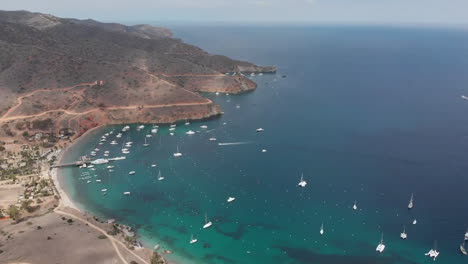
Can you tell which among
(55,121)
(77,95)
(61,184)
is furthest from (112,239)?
(77,95)

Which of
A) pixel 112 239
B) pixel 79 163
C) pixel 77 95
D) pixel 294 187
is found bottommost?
pixel 112 239

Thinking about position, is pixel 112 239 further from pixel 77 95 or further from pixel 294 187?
pixel 77 95

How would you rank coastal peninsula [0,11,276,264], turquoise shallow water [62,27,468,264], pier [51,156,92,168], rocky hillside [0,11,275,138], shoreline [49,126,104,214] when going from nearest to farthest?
coastal peninsula [0,11,276,264]
turquoise shallow water [62,27,468,264]
shoreline [49,126,104,214]
pier [51,156,92,168]
rocky hillside [0,11,275,138]

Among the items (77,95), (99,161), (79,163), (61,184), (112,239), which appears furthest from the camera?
(77,95)

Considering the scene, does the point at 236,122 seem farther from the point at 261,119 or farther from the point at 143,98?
the point at 143,98

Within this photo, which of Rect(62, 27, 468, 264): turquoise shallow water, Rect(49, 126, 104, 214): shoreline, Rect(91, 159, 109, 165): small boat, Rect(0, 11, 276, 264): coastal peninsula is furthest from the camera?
Rect(91, 159, 109, 165): small boat

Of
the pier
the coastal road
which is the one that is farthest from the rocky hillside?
the coastal road

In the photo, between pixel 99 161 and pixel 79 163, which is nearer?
pixel 79 163

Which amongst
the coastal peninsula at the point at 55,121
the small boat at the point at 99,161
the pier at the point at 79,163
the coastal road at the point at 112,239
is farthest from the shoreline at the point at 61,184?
the small boat at the point at 99,161

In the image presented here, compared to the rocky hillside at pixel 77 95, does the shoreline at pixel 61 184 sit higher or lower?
lower

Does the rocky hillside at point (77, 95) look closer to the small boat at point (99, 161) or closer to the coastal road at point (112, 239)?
the small boat at point (99, 161)

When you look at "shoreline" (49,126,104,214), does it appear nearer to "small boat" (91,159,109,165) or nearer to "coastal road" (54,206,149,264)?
"coastal road" (54,206,149,264)
